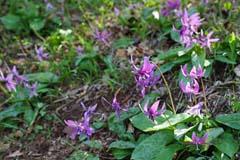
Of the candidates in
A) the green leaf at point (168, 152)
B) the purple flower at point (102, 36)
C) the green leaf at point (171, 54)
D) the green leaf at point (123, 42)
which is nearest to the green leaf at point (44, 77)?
the purple flower at point (102, 36)

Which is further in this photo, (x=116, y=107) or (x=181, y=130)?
(x=116, y=107)

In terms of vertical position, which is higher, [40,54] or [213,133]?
[40,54]

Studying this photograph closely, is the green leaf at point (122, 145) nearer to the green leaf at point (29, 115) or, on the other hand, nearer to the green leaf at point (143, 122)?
the green leaf at point (143, 122)

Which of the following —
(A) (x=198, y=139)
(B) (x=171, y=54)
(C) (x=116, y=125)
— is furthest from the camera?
(B) (x=171, y=54)

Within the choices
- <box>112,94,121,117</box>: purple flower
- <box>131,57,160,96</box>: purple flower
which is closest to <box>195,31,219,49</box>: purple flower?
<box>131,57,160,96</box>: purple flower

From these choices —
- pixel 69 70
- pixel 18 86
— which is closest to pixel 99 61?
pixel 69 70

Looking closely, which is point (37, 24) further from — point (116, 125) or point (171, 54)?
point (116, 125)

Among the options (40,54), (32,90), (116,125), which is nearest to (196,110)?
(116,125)
